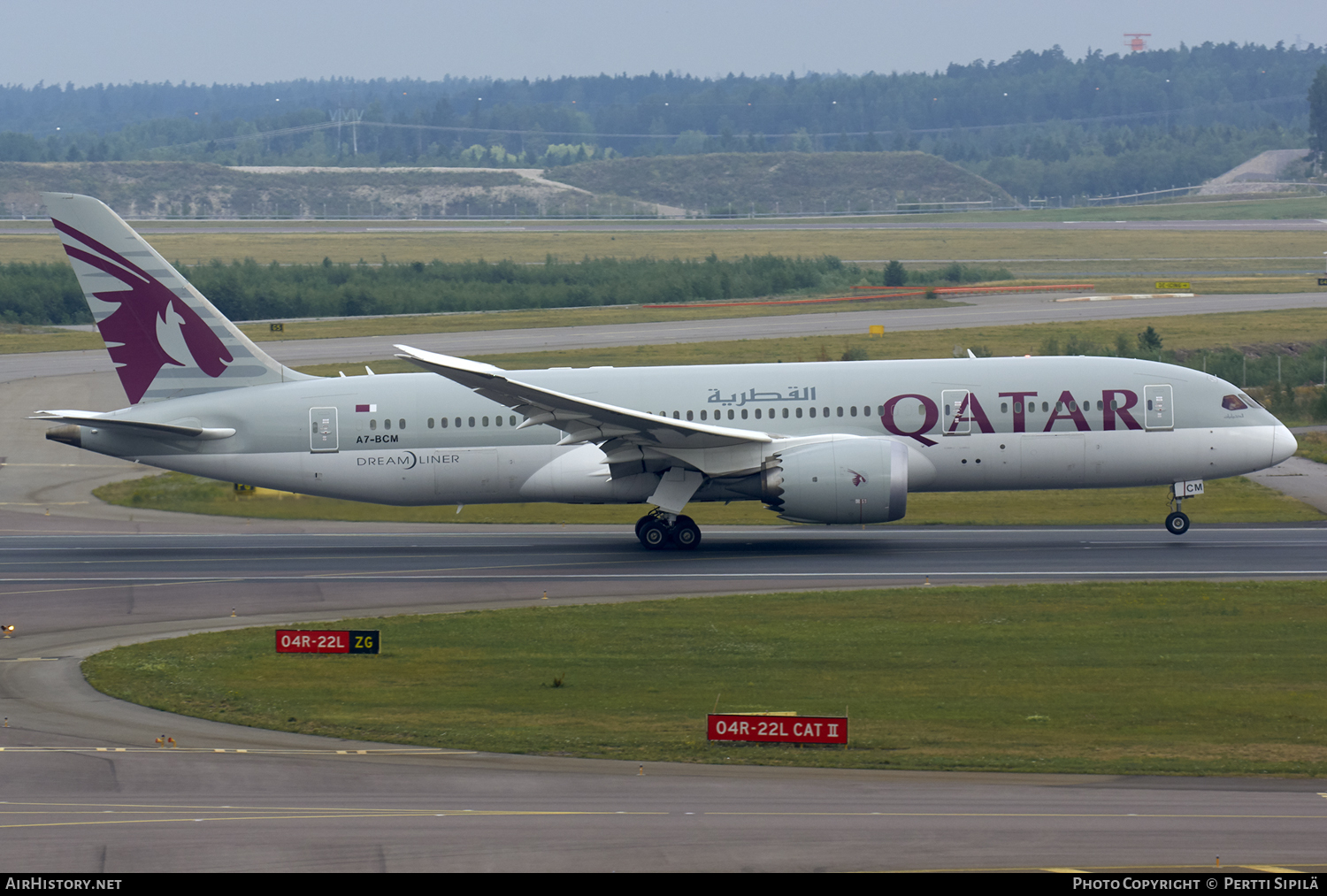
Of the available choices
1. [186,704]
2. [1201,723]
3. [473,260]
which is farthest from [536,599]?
[473,260]

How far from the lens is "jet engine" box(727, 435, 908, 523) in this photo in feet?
119

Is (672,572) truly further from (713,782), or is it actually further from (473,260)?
(473,260)

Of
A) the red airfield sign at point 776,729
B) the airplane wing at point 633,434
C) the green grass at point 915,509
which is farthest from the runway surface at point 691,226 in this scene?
the red airfield sign at point 776,729

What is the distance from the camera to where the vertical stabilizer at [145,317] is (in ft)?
127

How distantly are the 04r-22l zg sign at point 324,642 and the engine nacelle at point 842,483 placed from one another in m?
12.7

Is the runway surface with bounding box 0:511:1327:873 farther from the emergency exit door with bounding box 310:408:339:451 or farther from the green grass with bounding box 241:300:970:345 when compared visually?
the green grass with bounding box 241:300:970:345

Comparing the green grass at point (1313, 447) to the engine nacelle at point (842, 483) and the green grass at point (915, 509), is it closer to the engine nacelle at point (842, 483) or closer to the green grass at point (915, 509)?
the green grass at point (915, 509)

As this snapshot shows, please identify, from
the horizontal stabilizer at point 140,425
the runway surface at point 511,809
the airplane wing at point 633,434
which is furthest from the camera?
the horizontal stabilizer at point 140,425

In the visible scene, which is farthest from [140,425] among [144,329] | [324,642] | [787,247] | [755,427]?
[787,247]

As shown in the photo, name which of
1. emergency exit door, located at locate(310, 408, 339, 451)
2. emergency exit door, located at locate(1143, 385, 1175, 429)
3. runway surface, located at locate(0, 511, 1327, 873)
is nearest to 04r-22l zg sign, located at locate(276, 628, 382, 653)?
runway surface, located at locate(0, 511, 1327, 873)

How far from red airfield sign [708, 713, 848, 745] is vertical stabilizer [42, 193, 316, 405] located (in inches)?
929

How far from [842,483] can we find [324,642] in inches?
563

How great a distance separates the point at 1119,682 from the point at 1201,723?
257cm

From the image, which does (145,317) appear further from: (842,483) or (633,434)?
(842,483)
